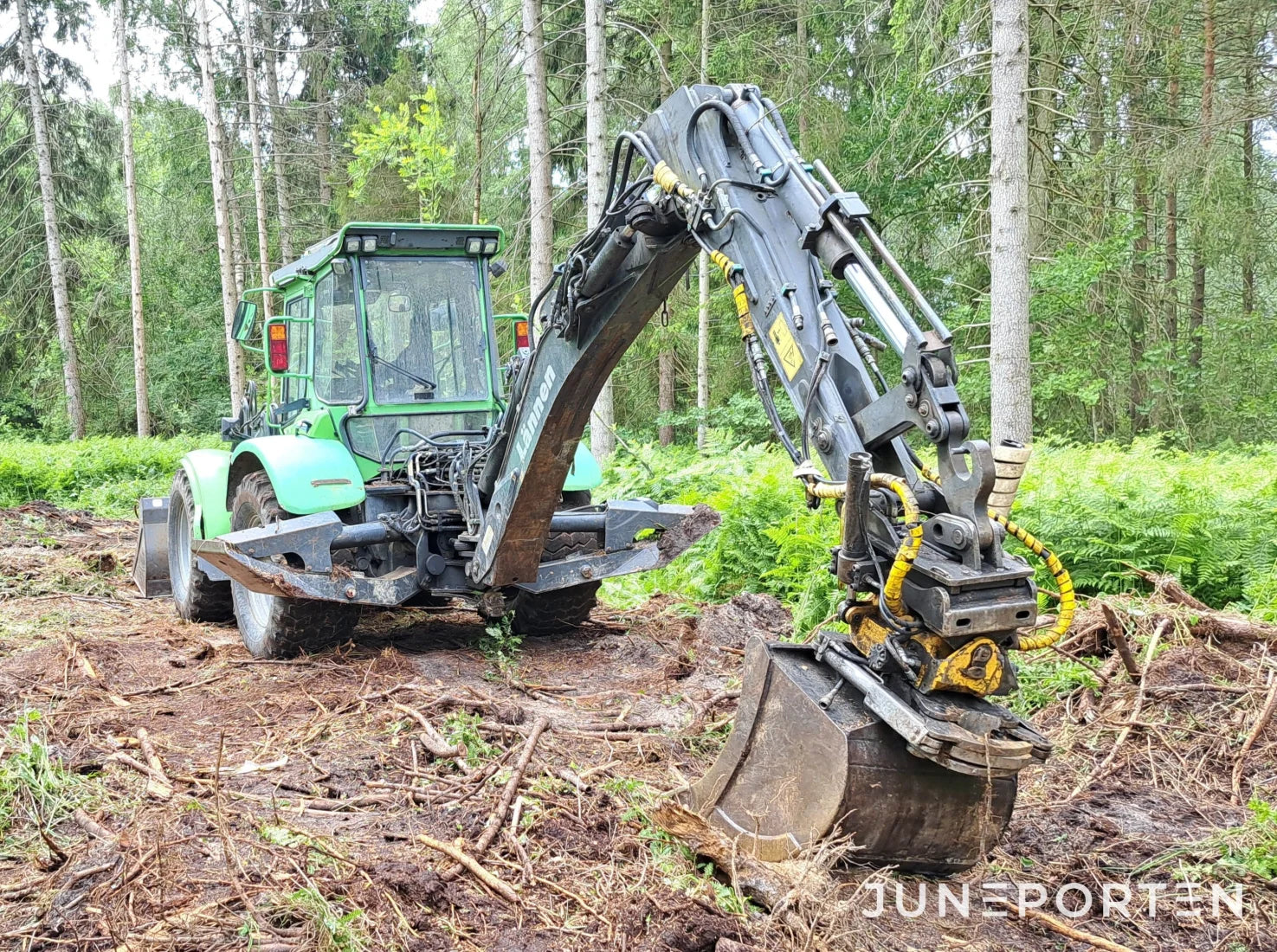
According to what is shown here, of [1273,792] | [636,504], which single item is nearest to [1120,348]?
[636,504]

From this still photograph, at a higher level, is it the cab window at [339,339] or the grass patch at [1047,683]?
the cab window at [339,339]

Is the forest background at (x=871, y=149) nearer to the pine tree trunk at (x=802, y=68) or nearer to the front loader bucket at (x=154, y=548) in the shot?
the pine tree trunk at (x=802, y=68)

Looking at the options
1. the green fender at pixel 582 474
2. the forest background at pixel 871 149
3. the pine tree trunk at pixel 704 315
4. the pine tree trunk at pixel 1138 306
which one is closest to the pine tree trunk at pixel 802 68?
the forest background at pixel 871 149

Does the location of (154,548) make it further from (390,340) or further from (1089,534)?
(1089,534)

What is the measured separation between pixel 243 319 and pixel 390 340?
118cm

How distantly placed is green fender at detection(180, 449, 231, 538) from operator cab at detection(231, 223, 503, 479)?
0.80 meters

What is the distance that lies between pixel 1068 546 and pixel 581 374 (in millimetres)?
3581

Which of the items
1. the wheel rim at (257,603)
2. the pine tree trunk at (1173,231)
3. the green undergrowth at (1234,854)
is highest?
the pine tree trunk at (1173,231)

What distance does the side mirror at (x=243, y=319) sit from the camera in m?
7.17

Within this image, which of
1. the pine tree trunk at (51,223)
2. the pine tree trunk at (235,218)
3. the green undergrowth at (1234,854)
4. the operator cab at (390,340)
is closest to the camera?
the green undergrowth at (1234,854)

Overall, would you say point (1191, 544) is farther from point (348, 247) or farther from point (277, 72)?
point (277, 72)

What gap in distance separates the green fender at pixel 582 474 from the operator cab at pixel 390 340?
672mm

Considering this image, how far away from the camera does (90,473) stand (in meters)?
16.8

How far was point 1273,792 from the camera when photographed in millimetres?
4262
